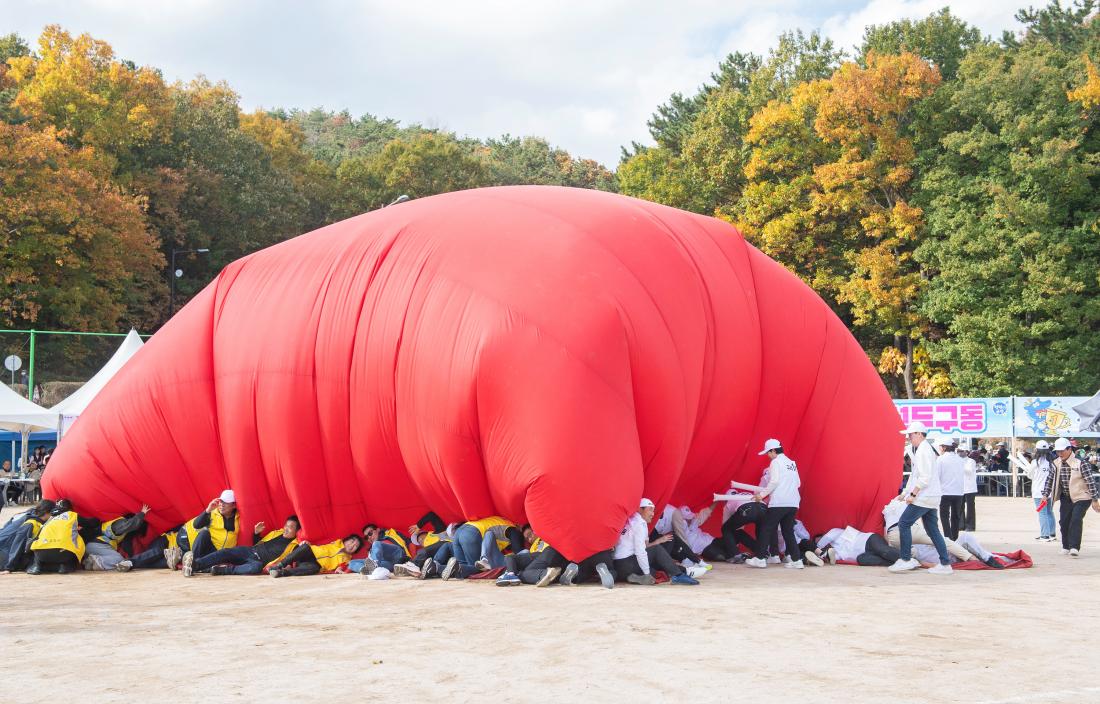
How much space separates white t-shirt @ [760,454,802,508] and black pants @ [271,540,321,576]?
215 inches

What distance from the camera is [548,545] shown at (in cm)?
1120

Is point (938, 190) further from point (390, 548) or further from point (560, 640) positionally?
point (560, 640)

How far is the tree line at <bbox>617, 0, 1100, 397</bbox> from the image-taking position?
34750 mm

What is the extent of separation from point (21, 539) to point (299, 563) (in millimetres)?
3571

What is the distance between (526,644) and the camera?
25.7 ft

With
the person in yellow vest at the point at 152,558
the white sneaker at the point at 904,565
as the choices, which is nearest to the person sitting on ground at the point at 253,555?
the person in yellow vest at the point at 152,558

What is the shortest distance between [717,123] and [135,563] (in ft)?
118

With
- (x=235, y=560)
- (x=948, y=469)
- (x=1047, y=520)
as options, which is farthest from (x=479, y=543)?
(x=1047, y=520)

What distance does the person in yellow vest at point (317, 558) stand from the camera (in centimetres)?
1266

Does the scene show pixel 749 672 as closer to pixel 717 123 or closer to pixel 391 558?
pixel 391 558

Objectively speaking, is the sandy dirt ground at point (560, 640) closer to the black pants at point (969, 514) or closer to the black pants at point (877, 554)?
the black pants at point (877, 554)

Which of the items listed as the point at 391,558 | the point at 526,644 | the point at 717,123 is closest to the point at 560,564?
the point at 391,558

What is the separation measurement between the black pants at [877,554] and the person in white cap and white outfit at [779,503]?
0.78 meters

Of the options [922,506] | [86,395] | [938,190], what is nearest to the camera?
[922,506]
